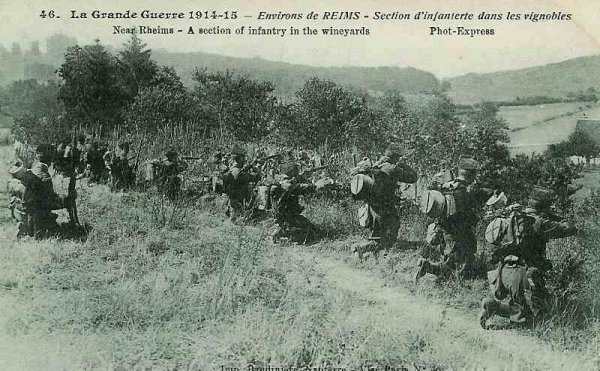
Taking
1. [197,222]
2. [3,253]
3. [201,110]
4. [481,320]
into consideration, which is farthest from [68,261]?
[201,110]

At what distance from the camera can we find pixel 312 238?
873 cm

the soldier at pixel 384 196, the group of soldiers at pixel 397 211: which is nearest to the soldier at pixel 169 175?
the group of soldiers at pixel 397 211

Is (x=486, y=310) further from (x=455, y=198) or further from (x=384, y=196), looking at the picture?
(x=384, y=196)

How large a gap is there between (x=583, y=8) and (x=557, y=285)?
3.98 m

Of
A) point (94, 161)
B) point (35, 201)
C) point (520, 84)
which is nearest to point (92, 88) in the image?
point (94, 161)

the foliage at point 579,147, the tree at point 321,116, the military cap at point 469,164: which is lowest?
the military cap at point 469,164

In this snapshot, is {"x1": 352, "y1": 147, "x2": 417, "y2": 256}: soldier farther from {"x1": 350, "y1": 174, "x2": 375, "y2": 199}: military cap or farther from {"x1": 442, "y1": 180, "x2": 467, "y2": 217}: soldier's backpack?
{"x1": 442, "y1": 180, "x2": 467, "y2": 217}: soldier's backpack

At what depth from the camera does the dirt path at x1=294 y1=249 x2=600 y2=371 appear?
504cm

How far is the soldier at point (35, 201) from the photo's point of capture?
755 cm

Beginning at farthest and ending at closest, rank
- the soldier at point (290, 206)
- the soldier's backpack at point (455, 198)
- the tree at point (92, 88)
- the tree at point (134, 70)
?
the tree at point (134, 70), the tree at point (92, 88), the soldier at point (290, 206), the soldier's backpack at point (455, 198)

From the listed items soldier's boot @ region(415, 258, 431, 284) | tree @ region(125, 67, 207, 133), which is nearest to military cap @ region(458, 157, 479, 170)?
soldier's boot @ region(415, 258, 431, 284)

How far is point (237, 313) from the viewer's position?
18.7ft

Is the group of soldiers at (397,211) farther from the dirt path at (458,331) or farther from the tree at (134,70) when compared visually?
the tree at (134,70)

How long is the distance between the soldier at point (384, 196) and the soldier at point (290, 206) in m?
1.16
